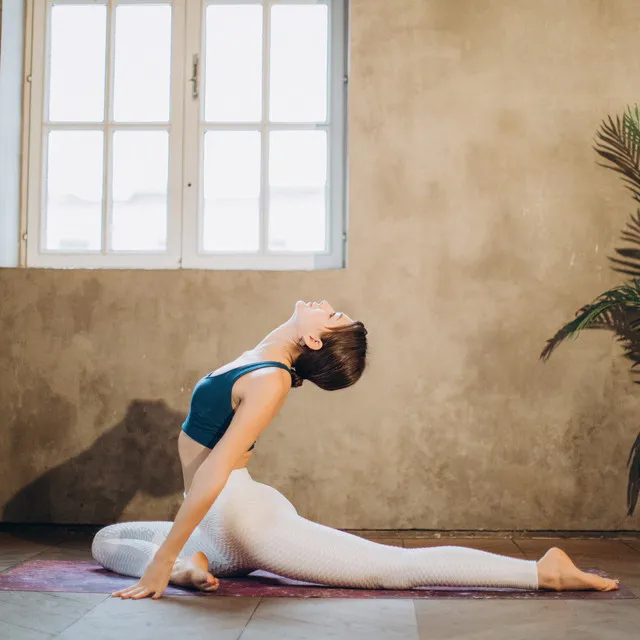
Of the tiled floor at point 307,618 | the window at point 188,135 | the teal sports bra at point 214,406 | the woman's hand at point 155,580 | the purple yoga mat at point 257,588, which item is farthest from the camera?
the window at point 188,135

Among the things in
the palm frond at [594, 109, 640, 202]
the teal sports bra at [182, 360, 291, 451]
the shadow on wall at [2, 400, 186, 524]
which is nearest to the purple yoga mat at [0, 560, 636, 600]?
the teal sports bra at [182, 360, 291, 451]

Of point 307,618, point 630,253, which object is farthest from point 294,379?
point 630,253

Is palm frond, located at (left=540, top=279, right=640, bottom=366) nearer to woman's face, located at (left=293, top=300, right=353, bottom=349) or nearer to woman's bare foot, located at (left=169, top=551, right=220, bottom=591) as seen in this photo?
woman's face, located at (left=293, top=300, right=353, bottom=349)

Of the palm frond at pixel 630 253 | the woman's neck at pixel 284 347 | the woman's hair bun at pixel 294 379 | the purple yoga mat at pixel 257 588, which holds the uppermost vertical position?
the palm frond at pixel 630 253

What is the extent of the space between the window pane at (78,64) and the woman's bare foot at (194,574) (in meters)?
2.39

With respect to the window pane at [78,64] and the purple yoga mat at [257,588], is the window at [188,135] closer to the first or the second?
the window pane at [78,64]

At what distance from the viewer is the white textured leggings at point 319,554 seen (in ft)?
7.42

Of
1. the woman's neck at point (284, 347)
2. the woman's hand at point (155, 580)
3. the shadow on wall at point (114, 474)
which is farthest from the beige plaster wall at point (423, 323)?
the woman's hand at point (155, 580)

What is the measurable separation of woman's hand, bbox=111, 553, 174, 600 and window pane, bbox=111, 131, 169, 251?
77.4 inches

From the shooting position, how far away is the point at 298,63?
12.6ft

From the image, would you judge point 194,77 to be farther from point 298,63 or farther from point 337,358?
point 337,358

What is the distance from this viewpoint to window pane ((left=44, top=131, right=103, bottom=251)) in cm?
388

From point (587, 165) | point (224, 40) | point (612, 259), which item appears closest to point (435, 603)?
point (612, 259)

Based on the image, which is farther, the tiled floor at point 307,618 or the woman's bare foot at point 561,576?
the woman's bare foot at point 561,576
